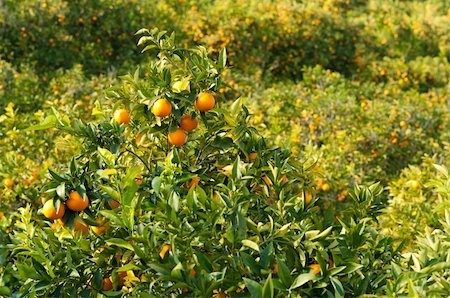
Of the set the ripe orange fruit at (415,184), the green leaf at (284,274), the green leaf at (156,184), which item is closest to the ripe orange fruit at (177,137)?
the green leaf at (156,184)

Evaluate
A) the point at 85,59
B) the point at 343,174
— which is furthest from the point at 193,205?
the point at 85,59

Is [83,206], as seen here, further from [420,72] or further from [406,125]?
[420,72]

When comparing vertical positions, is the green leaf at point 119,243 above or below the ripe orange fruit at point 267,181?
above

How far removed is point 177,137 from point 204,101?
172 mm

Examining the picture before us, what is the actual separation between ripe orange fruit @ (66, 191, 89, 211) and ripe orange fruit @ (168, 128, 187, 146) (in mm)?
439

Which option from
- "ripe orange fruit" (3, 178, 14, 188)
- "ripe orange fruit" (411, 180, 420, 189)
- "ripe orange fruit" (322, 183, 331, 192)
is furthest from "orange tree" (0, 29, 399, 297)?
"ripe orange fruit" (322, 183, 331, 192)

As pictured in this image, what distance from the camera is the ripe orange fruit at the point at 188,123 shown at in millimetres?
2066

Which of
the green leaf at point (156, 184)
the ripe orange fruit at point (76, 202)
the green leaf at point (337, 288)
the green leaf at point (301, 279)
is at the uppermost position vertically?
the green leaf at point (156, 184)

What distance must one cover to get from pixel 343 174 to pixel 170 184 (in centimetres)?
301

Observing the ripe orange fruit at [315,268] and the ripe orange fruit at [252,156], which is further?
the ripe orange fruit at [252,156]

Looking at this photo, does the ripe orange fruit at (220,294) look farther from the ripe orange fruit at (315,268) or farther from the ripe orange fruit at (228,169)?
the ripe orange fruit at (228,169)

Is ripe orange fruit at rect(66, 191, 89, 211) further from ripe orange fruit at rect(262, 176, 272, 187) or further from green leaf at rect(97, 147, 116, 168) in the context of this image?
ripe orange fruit at rect(262, 176, 272, 187)

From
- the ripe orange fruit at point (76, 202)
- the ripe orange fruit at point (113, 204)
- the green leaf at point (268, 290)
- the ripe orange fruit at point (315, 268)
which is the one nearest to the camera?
the green leaf at point (268, 290)

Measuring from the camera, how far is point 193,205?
170cm
